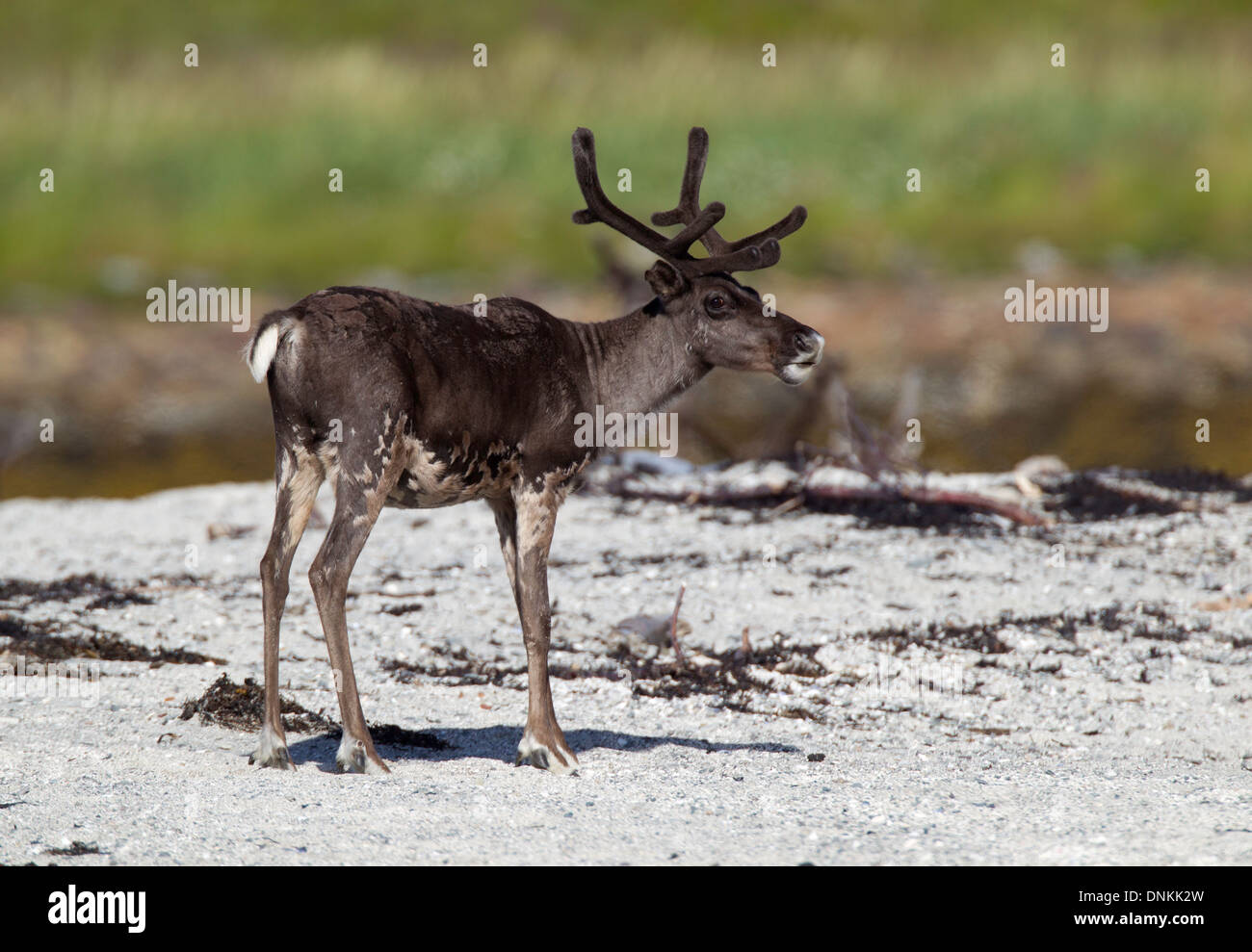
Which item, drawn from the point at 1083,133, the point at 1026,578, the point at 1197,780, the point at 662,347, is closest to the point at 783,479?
the point at 1026,578

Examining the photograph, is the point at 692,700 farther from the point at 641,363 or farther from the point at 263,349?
the point at 263,349

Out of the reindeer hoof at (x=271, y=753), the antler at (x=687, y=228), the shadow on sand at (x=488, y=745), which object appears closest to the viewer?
the reindeer hoof at (x=271, y=753)

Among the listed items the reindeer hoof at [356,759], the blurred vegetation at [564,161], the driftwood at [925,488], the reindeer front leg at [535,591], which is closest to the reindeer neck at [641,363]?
the reindeer front leg at [535,591]

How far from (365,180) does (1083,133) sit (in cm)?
1269

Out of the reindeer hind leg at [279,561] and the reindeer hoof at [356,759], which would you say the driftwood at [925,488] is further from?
the reindeer hoof at [356,759]

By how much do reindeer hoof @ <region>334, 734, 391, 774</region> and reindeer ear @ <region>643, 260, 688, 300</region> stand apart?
9.20 feet

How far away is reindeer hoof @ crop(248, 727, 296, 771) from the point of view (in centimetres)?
797

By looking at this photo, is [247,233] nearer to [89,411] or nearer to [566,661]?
[89,411]

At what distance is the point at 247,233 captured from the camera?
1092 inches

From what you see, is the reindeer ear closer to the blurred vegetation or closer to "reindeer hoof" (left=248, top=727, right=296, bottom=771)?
"reindeer hoof" (left=248, top=727, right=296, bottom=771)

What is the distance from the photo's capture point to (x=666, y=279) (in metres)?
8.91

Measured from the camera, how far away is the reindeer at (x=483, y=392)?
7.91 m

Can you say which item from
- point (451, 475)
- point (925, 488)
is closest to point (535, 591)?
point (451, 475)

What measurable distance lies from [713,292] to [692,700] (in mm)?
2423
